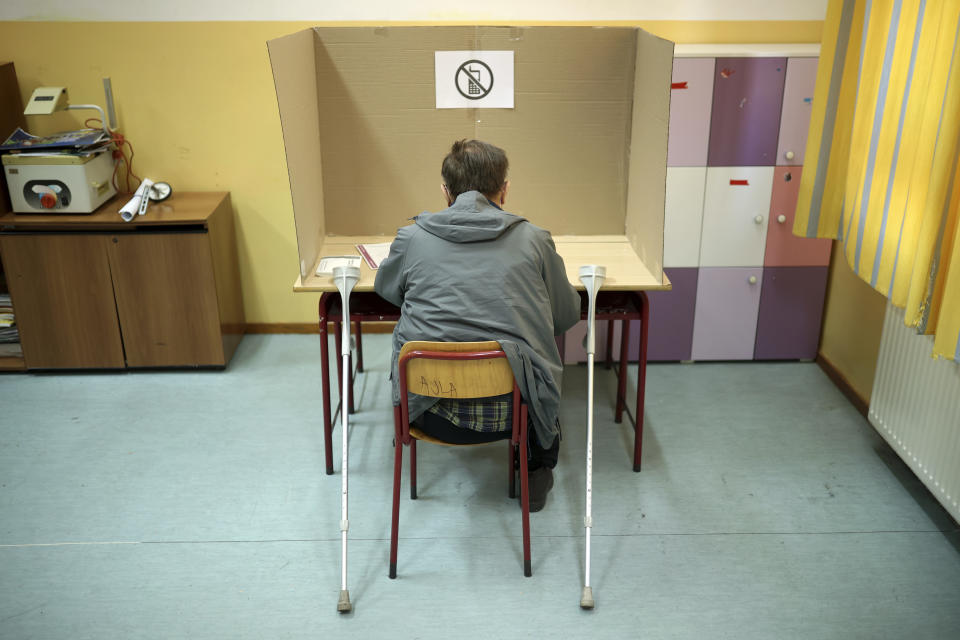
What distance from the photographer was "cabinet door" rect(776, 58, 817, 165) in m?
3.10

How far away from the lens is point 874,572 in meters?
2.32

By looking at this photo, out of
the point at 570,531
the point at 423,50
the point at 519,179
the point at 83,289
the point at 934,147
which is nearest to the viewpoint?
the point at 934,147

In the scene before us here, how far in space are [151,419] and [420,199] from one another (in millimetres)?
1272

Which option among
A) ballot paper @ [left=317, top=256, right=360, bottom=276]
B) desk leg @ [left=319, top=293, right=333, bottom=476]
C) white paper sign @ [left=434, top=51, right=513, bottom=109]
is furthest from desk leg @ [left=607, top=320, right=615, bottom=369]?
desk leg @ [left=319, top=293, right=333, bottom=476]

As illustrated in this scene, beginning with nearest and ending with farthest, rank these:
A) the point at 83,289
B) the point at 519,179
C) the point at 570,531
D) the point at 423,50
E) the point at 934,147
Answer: the point at 934,147
the point at 570,531
the point at 423,50
the point at 519,179
the point at 83,289

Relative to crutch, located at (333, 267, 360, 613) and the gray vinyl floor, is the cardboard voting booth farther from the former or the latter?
the gray vinyl floor

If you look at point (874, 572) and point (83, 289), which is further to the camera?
point (83, 289)

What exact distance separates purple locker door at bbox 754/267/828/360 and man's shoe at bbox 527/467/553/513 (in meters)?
1.38

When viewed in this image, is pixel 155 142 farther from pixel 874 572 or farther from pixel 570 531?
pixel 874 572

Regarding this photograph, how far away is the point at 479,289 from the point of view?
216 centimetres

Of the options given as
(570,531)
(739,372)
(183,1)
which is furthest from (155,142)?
(739,372)

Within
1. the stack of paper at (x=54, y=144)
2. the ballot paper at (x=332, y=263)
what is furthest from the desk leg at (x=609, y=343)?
the stack of paper at (x=54, y=144)

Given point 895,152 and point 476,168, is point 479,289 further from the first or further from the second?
point 895,152

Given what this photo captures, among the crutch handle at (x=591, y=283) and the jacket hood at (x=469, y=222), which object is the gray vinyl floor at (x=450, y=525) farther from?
the jacket hood at (x=469, y=222)
